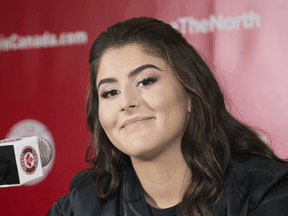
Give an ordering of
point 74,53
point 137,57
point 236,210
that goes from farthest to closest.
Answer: point 74,53 → point 137,57 → point 236,210

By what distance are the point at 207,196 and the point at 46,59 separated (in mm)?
1712

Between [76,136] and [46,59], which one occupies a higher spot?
[46,59]

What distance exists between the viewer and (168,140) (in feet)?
3.53

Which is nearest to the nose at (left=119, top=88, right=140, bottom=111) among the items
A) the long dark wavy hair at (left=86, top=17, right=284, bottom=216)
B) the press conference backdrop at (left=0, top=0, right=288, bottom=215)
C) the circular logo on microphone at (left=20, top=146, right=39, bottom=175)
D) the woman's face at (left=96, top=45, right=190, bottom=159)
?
the woman's face at (left=96, top=45, right=190, bottom=159)

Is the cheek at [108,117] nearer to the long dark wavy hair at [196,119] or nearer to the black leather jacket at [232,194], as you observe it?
the long dark wavy hair at [196,119]

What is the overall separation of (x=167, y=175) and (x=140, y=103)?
297 mm

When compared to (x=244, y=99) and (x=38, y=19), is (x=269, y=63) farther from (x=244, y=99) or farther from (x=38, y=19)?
(x=38, y=19)

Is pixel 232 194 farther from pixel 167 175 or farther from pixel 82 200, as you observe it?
pixel 82 200

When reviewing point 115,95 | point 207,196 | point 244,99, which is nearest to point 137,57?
point 115,95

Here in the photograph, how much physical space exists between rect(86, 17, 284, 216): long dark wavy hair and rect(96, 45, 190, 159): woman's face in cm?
4

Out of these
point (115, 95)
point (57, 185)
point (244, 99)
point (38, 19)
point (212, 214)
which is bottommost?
point (57, 185)

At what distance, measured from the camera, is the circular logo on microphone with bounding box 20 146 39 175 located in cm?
90

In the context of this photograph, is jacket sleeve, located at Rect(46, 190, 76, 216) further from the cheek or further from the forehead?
the forehead

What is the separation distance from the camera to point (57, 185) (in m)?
2.33
